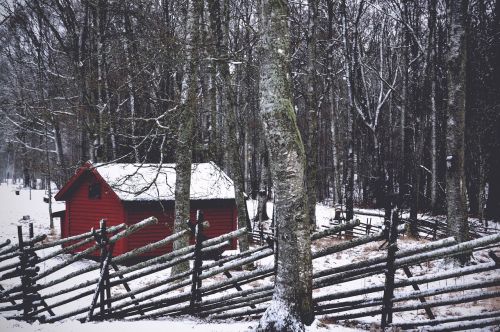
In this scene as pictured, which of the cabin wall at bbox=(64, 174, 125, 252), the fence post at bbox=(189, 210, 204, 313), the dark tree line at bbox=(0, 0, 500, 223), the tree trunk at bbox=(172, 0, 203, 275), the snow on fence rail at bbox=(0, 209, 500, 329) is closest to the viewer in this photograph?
the snow on fence rail at bbox=(0, 209, 500, 329)

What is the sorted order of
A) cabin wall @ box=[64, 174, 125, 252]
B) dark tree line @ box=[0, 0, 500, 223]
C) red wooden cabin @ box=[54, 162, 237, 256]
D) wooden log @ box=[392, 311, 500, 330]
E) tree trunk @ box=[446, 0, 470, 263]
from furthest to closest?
cabin wall @ box=[64, 174, 125, 252], red wooden cabin @ box=[54, 162, 237, 256], dark tree line @ box=[0, 0, 500, 223], tree trunk @ box=[446, 0, 470, 263], wooden log @ box=[392, 311, 500, 330]

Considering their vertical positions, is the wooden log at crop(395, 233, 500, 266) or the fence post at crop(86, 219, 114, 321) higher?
the wooden log at crop(395, 233, 500, 266)

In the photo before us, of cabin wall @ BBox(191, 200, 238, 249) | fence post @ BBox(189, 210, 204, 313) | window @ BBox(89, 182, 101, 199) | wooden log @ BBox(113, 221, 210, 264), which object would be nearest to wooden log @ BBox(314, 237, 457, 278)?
fence post @ BBox(189, 210, 204, 313)

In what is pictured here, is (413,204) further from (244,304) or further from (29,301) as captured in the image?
(29,301)

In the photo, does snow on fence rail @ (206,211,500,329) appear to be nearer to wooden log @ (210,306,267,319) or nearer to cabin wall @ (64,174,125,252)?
wooden log @ (210,306,267,319)

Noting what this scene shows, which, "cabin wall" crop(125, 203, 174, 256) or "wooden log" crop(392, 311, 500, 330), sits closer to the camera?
"wooden log" crop(392, 311, 500, 330)

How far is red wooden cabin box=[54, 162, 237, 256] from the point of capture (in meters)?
14.8

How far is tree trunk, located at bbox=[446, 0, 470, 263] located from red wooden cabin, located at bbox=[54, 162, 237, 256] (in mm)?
8457

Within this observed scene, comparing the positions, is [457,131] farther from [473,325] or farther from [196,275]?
[196,275]

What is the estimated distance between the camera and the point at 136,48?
21047 mm

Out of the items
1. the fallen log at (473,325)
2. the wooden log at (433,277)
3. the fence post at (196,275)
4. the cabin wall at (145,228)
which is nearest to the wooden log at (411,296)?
the wooden log at (433,277)

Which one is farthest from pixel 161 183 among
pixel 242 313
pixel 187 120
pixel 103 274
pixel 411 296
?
pixel 411 296

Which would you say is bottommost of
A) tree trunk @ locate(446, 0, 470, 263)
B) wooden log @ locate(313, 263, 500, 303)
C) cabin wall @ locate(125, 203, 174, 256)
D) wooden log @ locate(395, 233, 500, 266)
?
cabin wall @ locate(125, 203, 174, 256)

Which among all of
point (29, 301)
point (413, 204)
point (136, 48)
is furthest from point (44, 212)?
point (413, 204)
